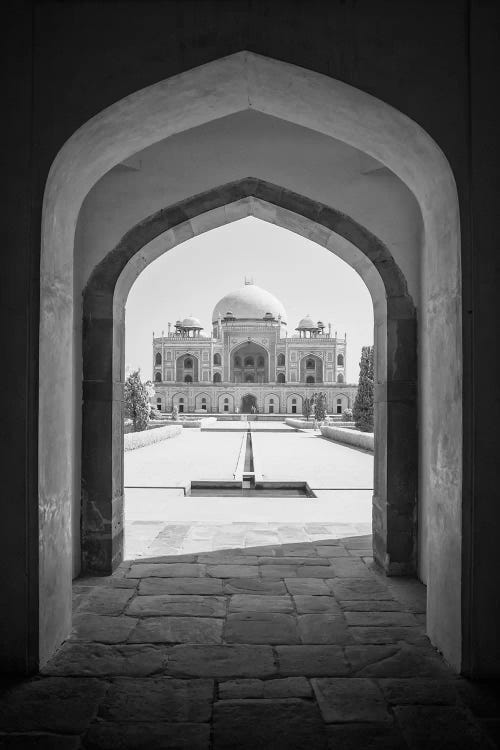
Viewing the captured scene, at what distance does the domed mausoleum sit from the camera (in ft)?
163

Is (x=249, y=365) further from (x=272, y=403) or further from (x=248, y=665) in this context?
(x=248, y=665)

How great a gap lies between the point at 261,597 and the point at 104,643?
1.14 metres

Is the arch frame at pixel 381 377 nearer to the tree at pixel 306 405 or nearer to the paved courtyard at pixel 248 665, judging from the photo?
the paved courtyard at pixel 248 665

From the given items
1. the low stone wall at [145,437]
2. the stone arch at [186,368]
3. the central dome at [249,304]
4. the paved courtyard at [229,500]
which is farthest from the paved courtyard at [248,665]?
the central dome at [249,304]

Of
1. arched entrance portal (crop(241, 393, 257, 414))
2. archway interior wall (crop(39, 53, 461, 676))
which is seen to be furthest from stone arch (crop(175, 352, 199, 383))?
archway interior wall (crop(39, 53, 461, 676))

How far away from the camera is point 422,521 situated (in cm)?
429

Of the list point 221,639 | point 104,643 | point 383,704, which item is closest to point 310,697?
point 383,704

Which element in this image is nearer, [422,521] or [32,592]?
[32,592]

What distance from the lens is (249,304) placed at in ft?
177

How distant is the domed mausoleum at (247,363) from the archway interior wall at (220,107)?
46205 mm

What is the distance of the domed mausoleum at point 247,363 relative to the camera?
49.7 m

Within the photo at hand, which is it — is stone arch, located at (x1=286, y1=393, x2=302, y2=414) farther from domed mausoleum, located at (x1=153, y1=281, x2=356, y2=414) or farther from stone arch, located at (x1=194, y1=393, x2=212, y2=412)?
stone arch, located at (x1=194, y1=393, x2=212, y2=412)

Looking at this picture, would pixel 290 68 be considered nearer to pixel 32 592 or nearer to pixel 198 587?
pixel 32 592

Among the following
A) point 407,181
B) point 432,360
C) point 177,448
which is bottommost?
point 177,448
